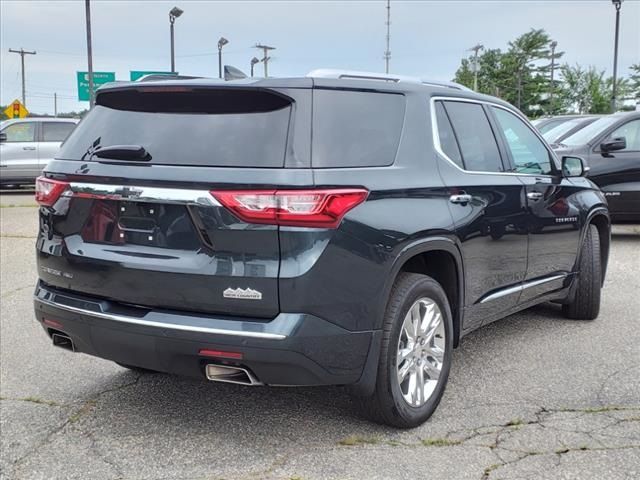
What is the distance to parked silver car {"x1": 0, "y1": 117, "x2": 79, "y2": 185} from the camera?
17562mm

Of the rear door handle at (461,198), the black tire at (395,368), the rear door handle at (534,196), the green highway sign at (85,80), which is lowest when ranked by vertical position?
the black tire at (395,368)

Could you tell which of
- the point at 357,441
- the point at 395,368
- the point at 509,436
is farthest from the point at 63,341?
the point at 509,436

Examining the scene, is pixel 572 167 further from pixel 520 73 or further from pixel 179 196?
pixel 520 73

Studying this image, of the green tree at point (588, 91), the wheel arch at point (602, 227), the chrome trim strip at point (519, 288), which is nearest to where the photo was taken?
the chrome trim strip at point (519, 288)

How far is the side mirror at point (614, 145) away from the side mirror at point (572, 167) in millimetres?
4524

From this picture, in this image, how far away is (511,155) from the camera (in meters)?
4.71

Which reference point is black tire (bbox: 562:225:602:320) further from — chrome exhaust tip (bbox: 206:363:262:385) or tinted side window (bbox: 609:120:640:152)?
tinted side window (bbox: 609:120:640:152)

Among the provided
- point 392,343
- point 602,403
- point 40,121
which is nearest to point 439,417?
point 392,343

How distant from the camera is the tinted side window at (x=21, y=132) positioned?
57.9ft

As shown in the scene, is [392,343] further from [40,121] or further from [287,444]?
[40,121]

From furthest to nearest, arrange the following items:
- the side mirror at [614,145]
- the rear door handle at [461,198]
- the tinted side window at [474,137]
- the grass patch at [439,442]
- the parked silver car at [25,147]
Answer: the parked silver car at [25,147], the side mirror at [614,145], the tinted side window at [474,137], the rear door handle at [461,198], the grass patch at [439,442]

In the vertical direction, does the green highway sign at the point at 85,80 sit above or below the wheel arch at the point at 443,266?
above

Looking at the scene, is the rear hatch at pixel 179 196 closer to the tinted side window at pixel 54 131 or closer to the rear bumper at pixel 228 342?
the rear bumper at pixel 228 342

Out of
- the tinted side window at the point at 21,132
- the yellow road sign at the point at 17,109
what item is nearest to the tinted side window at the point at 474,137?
the tinted side window at the point at 21,132
